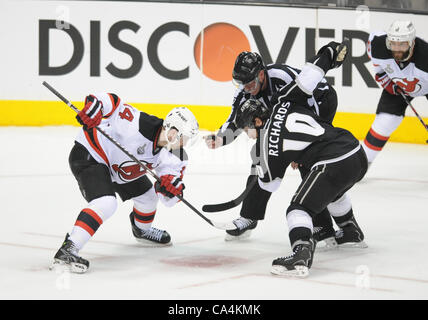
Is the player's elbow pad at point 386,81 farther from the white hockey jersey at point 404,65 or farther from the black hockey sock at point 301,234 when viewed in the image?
the black hockey sock at point 301,234

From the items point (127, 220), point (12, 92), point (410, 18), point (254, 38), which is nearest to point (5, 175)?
point (127, 220)

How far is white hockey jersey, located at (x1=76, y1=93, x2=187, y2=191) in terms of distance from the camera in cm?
395

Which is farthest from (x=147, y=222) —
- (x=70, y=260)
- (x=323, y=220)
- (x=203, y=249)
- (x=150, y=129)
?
(x=323, y=220)

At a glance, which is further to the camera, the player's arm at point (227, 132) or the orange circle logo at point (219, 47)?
the orange circle logo at point (219, 47)

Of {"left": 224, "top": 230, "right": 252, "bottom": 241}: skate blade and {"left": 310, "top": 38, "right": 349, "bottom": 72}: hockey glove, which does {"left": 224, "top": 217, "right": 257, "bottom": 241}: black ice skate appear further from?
{"left": 310, "top": 38, "right": 349, "bottom": 72}: hockey glove

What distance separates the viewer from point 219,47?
321 inches

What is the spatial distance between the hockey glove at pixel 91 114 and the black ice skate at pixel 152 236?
0.72m

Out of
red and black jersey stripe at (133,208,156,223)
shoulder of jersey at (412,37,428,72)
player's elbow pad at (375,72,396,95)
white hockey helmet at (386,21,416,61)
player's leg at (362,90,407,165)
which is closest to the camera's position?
red and black jersey stripe at (133,208,156,223)

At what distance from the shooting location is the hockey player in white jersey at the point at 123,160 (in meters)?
3.70

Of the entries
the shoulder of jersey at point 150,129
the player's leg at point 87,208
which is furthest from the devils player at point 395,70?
the player's leg at point 87,208

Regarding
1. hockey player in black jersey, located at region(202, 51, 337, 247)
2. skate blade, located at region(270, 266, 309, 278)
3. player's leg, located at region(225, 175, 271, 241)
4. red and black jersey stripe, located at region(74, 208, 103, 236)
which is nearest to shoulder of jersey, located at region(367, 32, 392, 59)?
hockey player in black jersey, located at region(202, 51, 337, 247)

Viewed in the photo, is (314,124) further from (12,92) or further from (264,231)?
(12,92)

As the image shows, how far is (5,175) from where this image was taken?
20.2ft

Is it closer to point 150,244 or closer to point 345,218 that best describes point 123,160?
point 150,244
